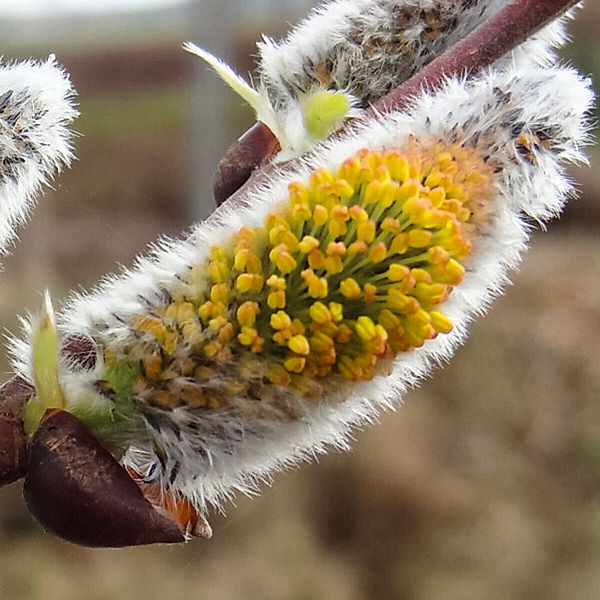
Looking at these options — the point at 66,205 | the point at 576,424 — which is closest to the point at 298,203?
the point at 576,424

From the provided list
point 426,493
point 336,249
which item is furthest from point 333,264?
point 426,493

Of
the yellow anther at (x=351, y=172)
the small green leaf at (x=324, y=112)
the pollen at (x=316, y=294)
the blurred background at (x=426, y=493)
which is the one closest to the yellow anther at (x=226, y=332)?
the pollen at (x=316, y=294)

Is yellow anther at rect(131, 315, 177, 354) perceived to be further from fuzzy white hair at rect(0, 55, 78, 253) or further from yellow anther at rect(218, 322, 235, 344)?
fuzzy white hair at rect(0, 55, 78, 253)

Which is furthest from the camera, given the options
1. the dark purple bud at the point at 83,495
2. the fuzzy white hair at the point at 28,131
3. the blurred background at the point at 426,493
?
the blurred background at the point at 426,493

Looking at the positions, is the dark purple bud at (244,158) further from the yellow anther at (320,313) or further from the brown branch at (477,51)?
→ the yellow anther at (320,313)

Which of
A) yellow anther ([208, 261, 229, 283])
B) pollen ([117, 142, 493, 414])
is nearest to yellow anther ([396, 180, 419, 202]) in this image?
pollen ([117, 142, 493, 414])
